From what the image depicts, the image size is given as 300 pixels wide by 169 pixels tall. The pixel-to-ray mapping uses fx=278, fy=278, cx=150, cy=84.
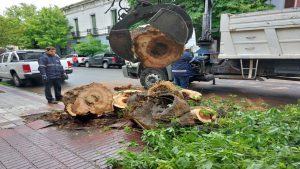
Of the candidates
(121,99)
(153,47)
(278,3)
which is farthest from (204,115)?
(278,3)

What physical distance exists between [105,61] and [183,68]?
15.1m

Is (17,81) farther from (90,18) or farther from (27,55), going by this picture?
(90,18)

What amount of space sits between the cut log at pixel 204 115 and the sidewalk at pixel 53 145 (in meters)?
1.07

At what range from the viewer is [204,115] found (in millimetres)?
4805

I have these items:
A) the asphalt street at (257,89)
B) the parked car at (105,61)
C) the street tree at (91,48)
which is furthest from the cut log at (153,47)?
the street tree at (91,48)

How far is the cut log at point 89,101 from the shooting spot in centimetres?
561

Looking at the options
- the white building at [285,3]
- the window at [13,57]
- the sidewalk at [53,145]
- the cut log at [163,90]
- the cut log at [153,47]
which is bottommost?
the sidewalk at [53,145]

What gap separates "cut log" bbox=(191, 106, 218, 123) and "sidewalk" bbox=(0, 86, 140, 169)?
1070mm

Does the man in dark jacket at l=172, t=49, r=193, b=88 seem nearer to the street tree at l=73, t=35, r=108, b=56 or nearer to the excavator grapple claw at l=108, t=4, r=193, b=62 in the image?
the excavator grapple claw at l=108, t=4, r=193, b=62

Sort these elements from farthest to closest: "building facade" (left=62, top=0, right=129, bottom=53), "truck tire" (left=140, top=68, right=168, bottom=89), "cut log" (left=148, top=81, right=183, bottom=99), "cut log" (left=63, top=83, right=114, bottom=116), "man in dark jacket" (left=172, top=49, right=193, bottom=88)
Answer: "building facade" (left=62, top=0, right=129, bottom=53)
"truck tire" (left=140, top=68, right=168, bottom=89)
"man in dark jacket" (left=172, top=49, right=193, bottom=88)
"cut log" (left=63, top=83, right=114, bottom=116)
"cut log" (left=148, top=81, right=183, bottom=99)

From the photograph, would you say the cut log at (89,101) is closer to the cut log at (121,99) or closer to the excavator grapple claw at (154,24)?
the cut log at (121,99)

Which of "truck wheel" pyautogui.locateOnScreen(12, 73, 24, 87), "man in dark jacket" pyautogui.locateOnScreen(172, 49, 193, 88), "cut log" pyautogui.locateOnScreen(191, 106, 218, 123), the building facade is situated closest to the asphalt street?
"truck wheel" pyautogui.locateOnScreen(12, 73, 24, 87)

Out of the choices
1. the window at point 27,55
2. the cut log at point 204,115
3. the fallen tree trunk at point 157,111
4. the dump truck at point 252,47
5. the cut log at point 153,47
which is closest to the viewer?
the cut log at point 153,47

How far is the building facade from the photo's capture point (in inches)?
1175
